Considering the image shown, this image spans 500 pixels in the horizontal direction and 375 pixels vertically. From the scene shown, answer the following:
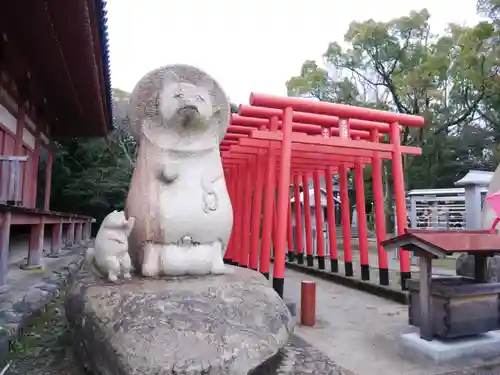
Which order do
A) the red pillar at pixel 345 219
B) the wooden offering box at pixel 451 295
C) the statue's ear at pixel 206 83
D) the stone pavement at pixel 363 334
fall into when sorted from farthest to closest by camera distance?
the red pillar at pixel 345 219 → the wooden offering box at pixel 451 295 → the stone pavement at pixel 363 334 → the statue's ear at pixel 206 83

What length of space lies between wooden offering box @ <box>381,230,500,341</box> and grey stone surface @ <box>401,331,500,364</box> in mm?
83

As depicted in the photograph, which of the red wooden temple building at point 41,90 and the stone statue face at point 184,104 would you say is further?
the red wooden temple building at point 41,90

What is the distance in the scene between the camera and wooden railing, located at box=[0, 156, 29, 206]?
5975 millimetres

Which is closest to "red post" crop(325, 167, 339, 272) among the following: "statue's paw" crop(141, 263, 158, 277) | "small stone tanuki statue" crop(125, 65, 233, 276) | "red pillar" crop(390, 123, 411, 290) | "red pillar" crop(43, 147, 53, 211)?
"red pillar" crop(390, 123, 411, 290)

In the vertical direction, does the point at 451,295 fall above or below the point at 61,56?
below

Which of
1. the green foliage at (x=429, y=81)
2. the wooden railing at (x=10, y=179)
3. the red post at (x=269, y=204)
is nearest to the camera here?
the wooden railing at (x=10, y=179)

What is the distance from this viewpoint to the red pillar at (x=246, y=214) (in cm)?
866

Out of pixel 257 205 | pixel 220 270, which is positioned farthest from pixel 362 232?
pixel 220 270

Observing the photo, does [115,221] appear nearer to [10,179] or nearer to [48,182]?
[10,179]

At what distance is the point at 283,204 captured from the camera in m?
5.90

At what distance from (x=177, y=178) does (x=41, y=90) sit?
22.2 ft

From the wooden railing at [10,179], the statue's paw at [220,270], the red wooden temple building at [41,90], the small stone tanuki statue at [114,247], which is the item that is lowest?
the statue's paw at [220,270]

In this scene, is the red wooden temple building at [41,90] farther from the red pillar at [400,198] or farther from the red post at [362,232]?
the red post at [362,232]

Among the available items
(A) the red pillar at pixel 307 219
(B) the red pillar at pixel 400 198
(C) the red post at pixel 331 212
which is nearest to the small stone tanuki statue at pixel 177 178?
(B) the red pillar at pixel 400 198
